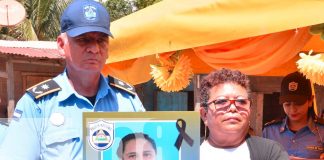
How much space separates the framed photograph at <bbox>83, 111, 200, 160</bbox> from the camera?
5.01 feet

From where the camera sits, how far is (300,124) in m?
3.28

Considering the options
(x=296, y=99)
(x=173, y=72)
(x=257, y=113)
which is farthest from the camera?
(x=257, y=113)

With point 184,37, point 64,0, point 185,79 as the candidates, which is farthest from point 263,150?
point 64,0

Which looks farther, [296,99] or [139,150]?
[296,99]

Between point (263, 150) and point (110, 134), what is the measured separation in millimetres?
572

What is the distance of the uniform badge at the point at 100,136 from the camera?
5.02 feet

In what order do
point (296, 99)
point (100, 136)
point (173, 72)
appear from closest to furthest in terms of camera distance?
point (100, 136)
point (296, 99)
point (173, 72)

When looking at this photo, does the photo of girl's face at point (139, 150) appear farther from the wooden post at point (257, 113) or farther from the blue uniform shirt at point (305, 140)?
the wooden post at point (257, 113)

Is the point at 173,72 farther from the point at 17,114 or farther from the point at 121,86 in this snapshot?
the point at 17,114

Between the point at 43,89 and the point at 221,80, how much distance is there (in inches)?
24.9

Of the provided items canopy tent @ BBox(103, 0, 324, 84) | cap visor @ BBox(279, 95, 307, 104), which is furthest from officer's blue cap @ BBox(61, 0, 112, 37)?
cap visor @ BBox(279, 95, 307, 104)

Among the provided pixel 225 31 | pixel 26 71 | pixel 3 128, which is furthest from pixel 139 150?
pixel 26 71

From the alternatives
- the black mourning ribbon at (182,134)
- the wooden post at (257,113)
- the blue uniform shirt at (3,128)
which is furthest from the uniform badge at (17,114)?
the wooden post at (257,113)

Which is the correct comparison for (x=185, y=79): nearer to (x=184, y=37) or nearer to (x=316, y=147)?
(x=184, y=37)
